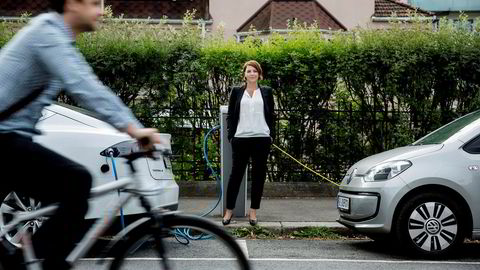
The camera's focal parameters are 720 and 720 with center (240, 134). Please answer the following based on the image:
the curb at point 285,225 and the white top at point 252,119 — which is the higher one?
the white top at point 252,119

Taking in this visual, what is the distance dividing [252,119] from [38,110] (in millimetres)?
5235

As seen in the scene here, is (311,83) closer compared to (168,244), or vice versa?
(168,244)

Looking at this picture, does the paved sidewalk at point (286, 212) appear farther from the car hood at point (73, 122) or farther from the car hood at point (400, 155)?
the car hood at point (73, 122)

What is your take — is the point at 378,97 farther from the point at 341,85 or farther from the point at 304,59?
the point at 304,59

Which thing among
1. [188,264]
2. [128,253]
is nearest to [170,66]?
[188,264]

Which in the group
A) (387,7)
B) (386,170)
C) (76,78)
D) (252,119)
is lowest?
(386,170)

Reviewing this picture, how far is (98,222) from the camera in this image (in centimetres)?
370

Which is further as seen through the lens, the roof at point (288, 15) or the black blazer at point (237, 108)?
Answer: the roof at point (288, 15)

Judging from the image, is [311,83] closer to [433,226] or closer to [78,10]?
[433,226]

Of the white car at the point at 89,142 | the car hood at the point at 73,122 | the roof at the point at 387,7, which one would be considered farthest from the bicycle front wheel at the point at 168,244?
the roof at the point at 387,7

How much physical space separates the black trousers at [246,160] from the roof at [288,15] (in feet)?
56.2

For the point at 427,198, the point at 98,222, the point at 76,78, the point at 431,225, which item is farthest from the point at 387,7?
the point at 76,78

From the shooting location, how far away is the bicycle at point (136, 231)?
3618 millimetres

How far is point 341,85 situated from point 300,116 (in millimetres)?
870
